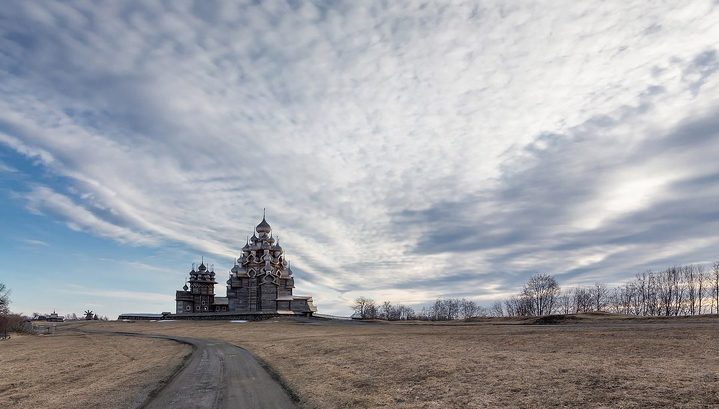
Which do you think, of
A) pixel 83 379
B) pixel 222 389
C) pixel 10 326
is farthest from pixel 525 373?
pixel 10 326

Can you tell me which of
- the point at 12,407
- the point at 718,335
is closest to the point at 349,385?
the point at 12,407

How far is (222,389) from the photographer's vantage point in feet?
66.3

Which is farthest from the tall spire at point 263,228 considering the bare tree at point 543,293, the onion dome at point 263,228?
the bare tree at point 543,293

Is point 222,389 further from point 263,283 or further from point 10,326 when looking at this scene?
point 263,283

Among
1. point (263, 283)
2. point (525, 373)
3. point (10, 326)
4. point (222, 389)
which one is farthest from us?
point (263, 283)

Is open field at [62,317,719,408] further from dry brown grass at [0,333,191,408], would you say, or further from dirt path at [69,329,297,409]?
dry brown grass at [0,333,191,408]

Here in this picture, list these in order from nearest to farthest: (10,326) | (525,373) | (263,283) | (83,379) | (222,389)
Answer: (525,373), (222,389), (83,379), (10,326), (263,283)

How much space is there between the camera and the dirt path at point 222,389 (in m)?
17.3

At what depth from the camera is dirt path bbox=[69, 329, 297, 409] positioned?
56.7ft

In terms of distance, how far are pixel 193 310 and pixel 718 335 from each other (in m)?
120

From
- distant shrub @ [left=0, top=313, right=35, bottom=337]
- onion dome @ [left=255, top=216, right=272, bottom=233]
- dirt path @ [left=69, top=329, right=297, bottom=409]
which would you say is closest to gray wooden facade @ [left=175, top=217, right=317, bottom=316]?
onion dome @ [left=255, top=216, right=272, bottom=233]

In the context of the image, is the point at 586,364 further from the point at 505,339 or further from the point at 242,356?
the point at 242,356

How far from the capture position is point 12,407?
18.6 metres

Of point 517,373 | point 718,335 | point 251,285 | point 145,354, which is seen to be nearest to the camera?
point 517,373
